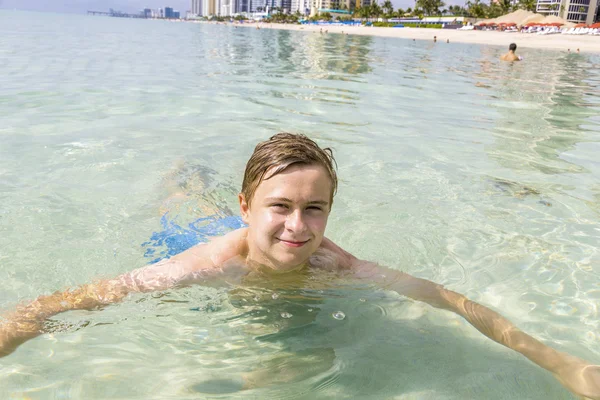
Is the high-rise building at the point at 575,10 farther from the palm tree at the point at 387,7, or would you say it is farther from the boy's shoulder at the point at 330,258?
the boy's shoulder at the point at 330,258

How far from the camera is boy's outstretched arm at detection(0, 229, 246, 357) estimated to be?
2049 mm

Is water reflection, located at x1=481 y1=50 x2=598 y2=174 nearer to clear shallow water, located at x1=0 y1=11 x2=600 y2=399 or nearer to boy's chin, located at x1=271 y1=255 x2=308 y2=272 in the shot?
clear shallow water, located at x1=0 y1=11 x2=600 y2=399

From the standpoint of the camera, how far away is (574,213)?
4.17 metres

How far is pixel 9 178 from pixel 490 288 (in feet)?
13.9

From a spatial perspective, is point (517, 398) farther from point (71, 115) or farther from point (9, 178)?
point (71, 115)

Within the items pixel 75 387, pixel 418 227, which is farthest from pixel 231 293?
pixel 418 227

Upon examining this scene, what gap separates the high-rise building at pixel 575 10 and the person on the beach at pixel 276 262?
4390 inches

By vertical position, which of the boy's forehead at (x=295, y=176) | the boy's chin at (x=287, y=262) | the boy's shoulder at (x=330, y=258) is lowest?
the boy's shoulder at (x=330, y=258)

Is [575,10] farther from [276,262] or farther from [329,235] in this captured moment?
[276,262]

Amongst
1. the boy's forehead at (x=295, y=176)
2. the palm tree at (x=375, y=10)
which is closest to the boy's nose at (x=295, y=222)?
the boy's forehead at (x=295, y=176)

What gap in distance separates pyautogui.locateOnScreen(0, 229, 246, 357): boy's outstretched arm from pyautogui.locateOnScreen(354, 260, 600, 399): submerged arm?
77 cm

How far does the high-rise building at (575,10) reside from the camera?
95875 mm

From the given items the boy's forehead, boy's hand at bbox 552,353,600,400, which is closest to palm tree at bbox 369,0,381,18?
the boy's forehead

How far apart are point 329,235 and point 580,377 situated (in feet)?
7.24
